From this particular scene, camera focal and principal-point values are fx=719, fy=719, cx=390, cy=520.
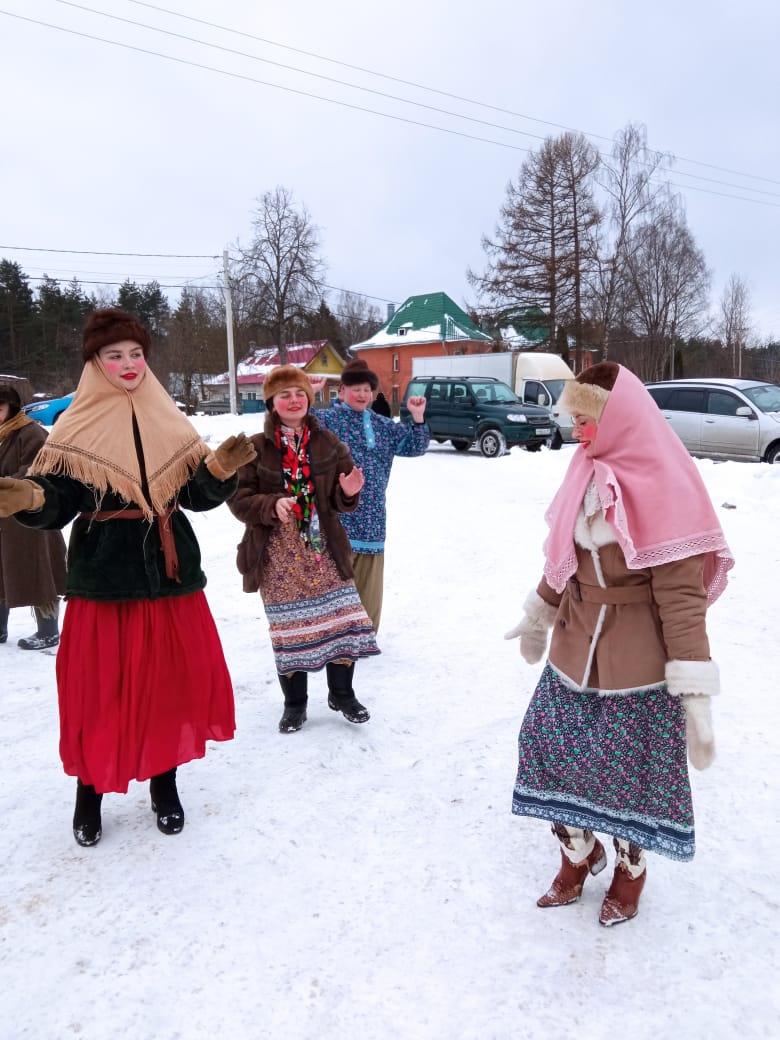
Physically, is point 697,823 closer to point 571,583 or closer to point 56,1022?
point 571,583

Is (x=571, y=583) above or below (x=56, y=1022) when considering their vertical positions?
above

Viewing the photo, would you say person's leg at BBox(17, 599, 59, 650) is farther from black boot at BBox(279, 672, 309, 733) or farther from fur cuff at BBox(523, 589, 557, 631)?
fur cuff at BBox(523, 589, 557, 631)

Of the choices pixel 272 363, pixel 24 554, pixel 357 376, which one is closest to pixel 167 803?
pixel 357 376

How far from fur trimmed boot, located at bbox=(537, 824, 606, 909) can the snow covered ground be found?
0.16 feet

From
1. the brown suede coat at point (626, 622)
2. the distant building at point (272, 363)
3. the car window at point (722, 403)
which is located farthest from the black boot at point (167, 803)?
the distant building at point (272, 363)

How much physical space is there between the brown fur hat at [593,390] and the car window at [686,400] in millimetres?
11634

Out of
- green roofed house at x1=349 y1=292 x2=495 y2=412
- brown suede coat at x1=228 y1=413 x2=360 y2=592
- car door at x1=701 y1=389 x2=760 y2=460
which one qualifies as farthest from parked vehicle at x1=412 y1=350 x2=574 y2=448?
green roofed house at x1=349 y1=292 x2=495 y2=412

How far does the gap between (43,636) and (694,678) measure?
14.8ft

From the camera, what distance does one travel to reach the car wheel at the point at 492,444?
15.0 m

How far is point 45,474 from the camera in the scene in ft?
8.25

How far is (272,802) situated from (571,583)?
5.23ft

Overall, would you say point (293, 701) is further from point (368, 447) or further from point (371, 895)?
point (368, 447)

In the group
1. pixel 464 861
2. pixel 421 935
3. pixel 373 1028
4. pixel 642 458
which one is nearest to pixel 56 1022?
pixel 373 1028

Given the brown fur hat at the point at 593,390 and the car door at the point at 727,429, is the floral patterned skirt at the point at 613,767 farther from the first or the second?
the car door at the point at 727,429
